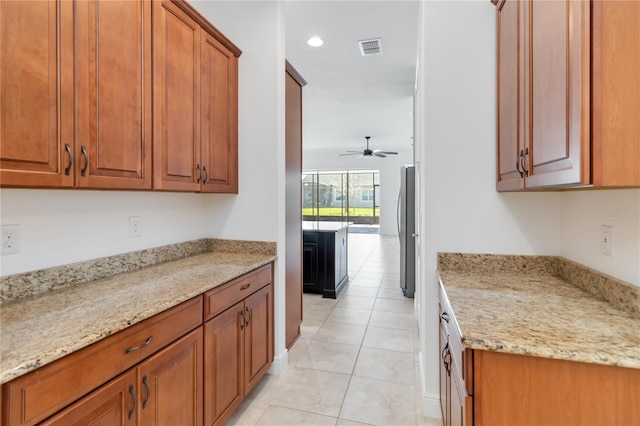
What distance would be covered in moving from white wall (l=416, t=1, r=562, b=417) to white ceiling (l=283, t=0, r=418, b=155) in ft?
3.25

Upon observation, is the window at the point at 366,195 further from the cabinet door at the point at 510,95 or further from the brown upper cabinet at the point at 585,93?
the brown upper cabinet at the point at 585,93

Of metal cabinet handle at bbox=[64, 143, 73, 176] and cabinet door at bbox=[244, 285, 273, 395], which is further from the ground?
metal cabinet handle at bbox=[64, 143, 73, 176]

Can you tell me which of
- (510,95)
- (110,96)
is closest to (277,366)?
(110,96)

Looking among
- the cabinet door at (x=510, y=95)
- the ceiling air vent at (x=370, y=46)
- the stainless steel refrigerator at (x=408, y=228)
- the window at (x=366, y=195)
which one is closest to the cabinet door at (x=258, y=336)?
the cabinet door at (x=510, y=95)

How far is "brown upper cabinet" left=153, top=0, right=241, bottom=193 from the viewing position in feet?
5.71

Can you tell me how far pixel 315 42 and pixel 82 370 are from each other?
3287 mm

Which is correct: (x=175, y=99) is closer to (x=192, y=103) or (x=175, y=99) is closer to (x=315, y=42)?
(x=192, y=103)

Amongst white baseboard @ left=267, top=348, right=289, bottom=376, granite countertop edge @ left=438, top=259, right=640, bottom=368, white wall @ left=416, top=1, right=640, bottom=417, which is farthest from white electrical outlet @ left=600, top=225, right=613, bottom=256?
white baseboard @ left=267, top=348, right=289, bottom=376

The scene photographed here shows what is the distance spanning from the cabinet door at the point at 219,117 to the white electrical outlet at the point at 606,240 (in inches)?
83.7

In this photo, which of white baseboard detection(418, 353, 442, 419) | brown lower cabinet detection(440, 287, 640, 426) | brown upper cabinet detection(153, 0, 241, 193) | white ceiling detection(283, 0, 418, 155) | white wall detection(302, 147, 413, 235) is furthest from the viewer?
white wall detection(302, 147, 413, 235)

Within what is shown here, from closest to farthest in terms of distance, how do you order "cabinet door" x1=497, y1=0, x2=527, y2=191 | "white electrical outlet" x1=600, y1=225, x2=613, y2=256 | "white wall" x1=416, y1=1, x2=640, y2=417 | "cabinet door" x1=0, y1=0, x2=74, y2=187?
"cabinet door" x1=0, y1=0, x2=74, y2=187
"white electrical outlet" x1=600, y1=225, x2=613, y2=256
"cabinet door" x1=497, y1=0, x2=527, y2=191
"white wall" x1=416, y1=1, x2=640, y2=417

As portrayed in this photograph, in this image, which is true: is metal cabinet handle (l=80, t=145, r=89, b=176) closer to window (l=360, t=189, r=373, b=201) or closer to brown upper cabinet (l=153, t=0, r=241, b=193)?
brown upper cabinet (l=153, t=0, r=241, b=193)

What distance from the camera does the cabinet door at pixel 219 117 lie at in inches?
83.0

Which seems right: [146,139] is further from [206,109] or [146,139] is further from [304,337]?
[304,337]
